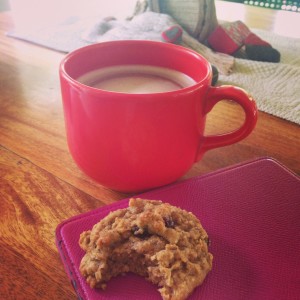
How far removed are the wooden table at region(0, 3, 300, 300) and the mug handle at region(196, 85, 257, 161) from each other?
0.19ft

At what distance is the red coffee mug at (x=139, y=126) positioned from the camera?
1.02 ft

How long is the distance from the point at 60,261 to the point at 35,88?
0.36m

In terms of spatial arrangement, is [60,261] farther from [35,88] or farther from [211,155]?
[35,88]

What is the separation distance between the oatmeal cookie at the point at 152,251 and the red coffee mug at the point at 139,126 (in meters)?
0.06

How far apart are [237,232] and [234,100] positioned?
12cm

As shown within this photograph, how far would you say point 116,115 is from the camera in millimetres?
312

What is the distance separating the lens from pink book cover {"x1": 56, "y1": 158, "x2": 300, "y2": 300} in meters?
0.27

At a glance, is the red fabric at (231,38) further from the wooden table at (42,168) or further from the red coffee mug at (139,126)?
the red coffee mug at (139,126)

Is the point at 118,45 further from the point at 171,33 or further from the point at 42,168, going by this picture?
the point at 171,33

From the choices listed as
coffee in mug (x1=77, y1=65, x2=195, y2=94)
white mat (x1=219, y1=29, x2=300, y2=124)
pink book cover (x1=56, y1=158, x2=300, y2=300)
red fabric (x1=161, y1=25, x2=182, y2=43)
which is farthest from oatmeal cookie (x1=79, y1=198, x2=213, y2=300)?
red fabric (x1=161, y1=25, x2=182, y2=43)

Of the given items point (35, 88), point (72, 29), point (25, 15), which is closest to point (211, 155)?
point (35, 88)

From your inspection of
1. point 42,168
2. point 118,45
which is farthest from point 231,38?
point 42,168

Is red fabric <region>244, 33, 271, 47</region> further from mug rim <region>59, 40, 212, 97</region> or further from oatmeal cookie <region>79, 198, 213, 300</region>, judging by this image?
oatmeal cookie <region>79, 198, 213, 300</region>

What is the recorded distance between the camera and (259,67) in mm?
654
